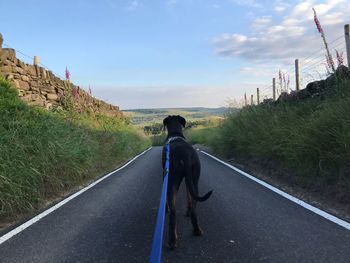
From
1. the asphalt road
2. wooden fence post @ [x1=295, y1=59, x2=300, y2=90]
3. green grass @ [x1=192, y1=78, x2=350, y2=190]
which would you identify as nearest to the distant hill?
wooden fence post @ [x1=295, y1=59, x2=300, y2=90]

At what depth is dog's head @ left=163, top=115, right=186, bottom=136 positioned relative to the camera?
19.8ft

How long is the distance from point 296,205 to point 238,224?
1606 mm

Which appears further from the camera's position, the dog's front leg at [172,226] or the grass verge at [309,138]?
the grass verge at [309,138]

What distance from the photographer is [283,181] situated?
29.6 ft

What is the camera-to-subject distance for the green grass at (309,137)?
23.8 ft

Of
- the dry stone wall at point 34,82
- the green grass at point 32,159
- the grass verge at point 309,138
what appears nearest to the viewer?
the green grass at point 32,159

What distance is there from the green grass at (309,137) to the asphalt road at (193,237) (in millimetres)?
1232

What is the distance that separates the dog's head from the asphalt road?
1.35m

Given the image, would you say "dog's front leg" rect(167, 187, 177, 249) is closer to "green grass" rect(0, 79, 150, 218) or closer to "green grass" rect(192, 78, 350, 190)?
"green grass" rect(0, 79, 150, 218)

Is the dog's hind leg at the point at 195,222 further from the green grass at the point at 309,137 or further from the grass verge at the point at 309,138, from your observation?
the green grass at the point at 309,137

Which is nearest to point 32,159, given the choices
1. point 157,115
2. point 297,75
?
point 297,75

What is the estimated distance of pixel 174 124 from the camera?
241 inches

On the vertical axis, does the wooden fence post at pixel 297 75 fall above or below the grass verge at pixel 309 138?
above

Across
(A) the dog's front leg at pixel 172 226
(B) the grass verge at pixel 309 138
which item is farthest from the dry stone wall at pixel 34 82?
(A) the dog's front leg at pixel 172 226
